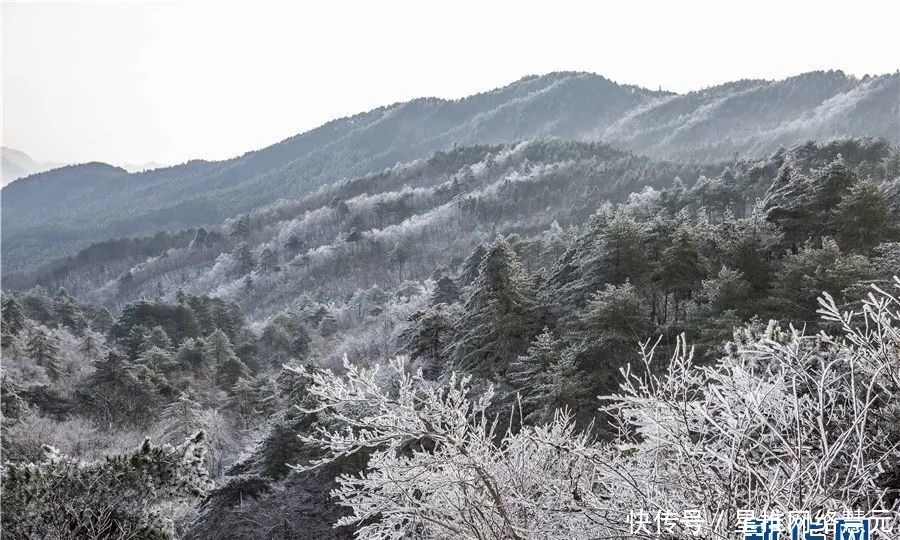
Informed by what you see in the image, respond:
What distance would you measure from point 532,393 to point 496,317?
3.17m

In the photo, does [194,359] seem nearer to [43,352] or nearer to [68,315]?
[43,352]

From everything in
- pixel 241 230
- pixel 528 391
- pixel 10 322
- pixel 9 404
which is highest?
pixel 241 230

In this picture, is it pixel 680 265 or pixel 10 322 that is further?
pixel 10 322

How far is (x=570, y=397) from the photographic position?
1381 centimetres

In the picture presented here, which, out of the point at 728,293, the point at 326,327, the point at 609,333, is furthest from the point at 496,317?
the point at 326,327

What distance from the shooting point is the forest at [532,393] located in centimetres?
360

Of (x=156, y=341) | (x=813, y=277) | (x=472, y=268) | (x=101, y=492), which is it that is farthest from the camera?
(x=156, y=341)

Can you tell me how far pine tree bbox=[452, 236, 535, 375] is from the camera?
1830 centimetres

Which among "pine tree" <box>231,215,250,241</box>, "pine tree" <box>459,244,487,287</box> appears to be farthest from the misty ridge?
"pine tree" <box>231,215,250,241</box>

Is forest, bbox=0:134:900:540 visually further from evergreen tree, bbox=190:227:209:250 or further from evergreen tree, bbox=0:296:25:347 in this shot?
evergreen tree, bbox=190:227:209:250

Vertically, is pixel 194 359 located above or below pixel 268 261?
below

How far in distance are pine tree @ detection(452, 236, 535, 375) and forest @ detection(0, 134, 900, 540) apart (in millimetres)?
92

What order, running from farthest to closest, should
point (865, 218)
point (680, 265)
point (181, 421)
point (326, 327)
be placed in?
point (326, 327) < point (181, 421) < point (680, 265) < point (865, 218)

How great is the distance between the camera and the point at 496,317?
18031mm
